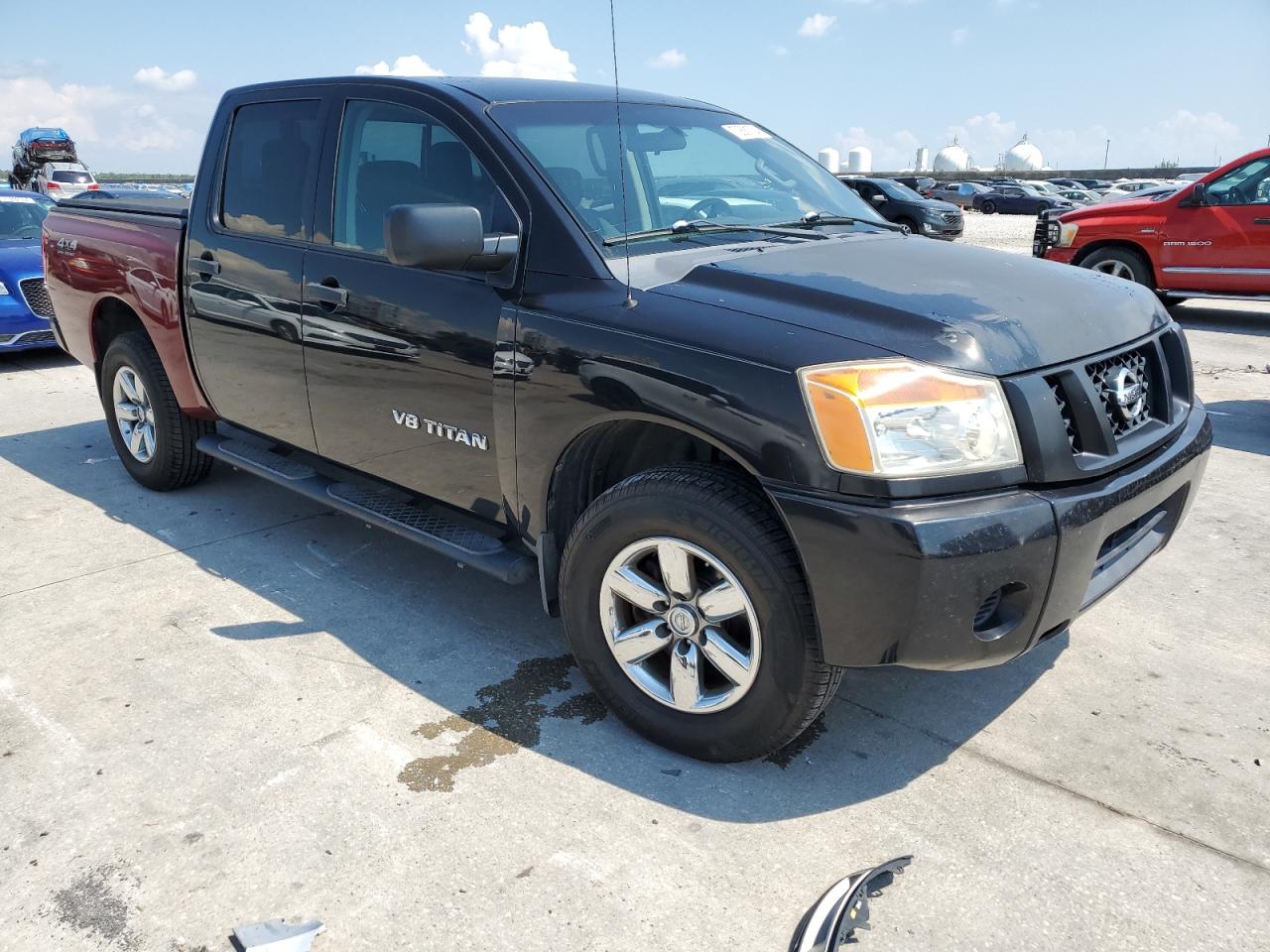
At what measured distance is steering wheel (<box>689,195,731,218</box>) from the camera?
3.23 m

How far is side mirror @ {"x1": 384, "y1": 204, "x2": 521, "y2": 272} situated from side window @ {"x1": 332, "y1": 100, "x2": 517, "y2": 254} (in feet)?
0.78

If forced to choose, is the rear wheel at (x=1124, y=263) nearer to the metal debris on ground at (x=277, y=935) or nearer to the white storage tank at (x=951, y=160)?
the metal debris on ground at (x=277, y=935)

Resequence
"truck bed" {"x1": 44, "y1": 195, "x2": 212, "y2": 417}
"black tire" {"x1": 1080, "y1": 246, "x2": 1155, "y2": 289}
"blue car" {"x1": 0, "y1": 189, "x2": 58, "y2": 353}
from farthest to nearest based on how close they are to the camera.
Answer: "black tire" {"x1": 1080, "y1": 246, "x2": 1155, "y2": 289}
"blue car" {"x1": 0, "y1": 189, "x2": 58, "y2": 353}
"truck bed" {"x1": 44, "y1": 195, "x2": 212, "y2": 417}

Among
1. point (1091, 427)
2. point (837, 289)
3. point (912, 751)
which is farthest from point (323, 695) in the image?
point (1091, 427)

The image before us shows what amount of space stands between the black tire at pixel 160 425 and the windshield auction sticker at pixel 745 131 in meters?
2.77

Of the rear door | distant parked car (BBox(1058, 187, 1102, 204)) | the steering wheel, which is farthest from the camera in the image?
distant parked car (BBox(1058, 187, 1102, 204))

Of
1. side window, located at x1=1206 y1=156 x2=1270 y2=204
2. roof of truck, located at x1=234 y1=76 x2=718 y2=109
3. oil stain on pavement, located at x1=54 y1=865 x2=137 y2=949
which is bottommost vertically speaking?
oil stain on pavement, located at x1=54 y1=865 x2=137 y2=949

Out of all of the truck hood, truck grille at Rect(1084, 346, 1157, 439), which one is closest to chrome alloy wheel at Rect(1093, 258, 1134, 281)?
the truck hood

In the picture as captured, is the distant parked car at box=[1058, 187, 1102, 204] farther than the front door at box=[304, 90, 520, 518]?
Yes

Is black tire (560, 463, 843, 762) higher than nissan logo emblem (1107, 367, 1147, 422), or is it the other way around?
nissan logo emblem (1107, 367, 1147, 422)

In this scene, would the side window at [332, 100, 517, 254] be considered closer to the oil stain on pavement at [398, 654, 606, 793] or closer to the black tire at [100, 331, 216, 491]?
the oil stain on pavement at [398, 654, 606, 793]

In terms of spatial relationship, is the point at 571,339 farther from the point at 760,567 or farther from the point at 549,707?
the point at 549,707

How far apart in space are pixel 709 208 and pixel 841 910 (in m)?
2.18

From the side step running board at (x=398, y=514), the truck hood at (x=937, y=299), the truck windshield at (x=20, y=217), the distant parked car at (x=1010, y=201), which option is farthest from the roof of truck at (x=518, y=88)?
the distant parked car at (x=1010, y=201)
